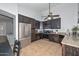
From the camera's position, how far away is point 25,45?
6.98ft

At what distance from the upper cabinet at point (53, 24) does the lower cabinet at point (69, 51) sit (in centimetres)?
41

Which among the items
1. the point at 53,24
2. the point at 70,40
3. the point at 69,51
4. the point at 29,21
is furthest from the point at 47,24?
the point at 69,51

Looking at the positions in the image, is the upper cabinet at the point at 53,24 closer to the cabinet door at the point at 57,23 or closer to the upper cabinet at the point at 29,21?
the cabinet door at the point at 57,23

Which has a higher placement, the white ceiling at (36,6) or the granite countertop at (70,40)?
the white ceiling at (36,6)

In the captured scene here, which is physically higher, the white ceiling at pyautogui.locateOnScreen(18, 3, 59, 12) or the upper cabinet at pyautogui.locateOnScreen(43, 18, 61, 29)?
the white ceiling at pyautogui.locateOnScreen(18, 3, 59, 12)

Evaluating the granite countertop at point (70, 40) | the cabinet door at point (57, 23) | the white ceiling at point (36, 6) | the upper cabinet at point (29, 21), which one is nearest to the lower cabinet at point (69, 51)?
the granite countertop at point (70, 40)

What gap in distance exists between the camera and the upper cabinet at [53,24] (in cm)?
205

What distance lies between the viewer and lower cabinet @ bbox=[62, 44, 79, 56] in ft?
6.66

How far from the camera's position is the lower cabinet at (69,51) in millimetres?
2031

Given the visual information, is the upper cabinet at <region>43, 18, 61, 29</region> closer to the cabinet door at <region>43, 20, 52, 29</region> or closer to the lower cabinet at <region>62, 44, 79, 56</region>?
the cabinet door at <region>43, 20, 52, 29</region>

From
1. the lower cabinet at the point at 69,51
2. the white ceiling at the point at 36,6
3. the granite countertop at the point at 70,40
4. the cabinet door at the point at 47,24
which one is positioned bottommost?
the lower cabinet at the point at 69,51

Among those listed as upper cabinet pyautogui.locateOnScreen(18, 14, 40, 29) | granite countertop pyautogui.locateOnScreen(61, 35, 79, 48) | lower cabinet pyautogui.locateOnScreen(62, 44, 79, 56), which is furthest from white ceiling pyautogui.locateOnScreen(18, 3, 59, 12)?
lower cabinet pyautogui.locateOnScreen(62, 44, 79, 56)

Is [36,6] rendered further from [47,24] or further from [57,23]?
[57,23]

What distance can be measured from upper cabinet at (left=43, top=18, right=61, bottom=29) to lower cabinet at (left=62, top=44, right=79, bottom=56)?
41 centimetres
